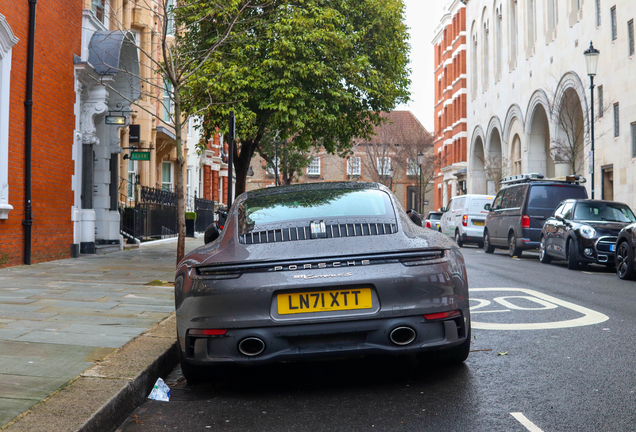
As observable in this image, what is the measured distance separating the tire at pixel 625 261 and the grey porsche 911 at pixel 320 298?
853 cm

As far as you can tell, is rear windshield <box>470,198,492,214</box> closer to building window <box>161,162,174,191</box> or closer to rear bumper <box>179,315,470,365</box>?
building window <box>161,162,174,191</box>

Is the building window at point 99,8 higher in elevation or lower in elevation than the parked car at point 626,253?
higher

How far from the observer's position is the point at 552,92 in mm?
34656

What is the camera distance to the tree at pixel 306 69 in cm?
1817

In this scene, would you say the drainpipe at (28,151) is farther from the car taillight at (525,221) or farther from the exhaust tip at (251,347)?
the car taillight at (525,221)

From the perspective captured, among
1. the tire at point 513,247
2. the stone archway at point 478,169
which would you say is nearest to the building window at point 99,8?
the tire at point 513,247

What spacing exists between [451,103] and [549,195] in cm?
4543

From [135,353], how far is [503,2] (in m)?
44.2

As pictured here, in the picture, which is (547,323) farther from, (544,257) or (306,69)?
(306,69)

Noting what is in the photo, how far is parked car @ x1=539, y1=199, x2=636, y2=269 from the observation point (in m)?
13.9

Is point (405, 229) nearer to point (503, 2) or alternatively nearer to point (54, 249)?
point (54, 249)

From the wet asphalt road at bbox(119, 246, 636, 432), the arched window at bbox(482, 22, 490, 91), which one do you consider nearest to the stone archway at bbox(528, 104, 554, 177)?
the arched window at bbox(482, 22, 490, 91)

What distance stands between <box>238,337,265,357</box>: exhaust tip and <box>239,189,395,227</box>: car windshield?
3.17 feet

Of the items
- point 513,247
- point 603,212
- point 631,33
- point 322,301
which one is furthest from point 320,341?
point 631,33
